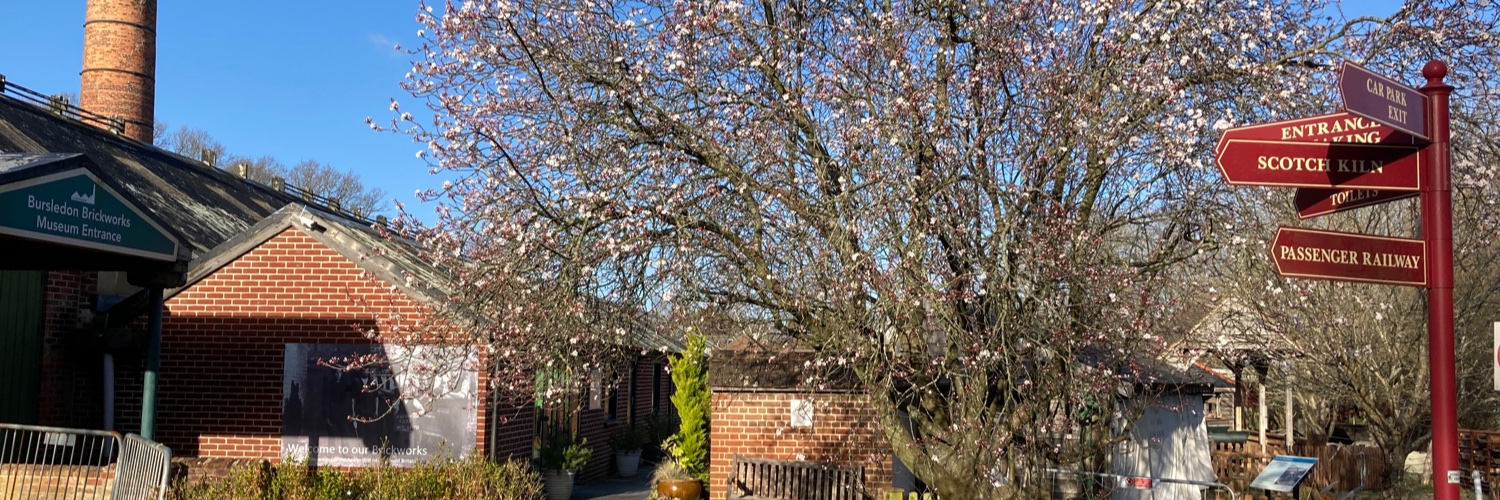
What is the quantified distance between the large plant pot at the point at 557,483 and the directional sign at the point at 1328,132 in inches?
529

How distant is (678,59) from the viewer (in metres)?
9.05

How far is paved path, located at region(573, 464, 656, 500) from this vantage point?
19344 mm

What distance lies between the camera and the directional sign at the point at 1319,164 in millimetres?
5875

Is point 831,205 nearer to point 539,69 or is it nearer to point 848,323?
point 848,323

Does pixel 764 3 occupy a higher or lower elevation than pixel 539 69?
higher

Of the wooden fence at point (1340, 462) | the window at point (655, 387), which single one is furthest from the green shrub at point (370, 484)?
the window at point (655, 387)

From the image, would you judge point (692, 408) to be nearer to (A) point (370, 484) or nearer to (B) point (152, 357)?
(A) point (370, 484)

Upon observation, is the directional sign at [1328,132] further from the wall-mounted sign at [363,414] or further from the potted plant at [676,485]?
the potted plant at [676,485]

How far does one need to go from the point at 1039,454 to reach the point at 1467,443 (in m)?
16.7

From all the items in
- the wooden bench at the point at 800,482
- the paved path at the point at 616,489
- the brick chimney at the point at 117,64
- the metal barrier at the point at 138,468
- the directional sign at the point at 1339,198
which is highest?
the brick chimney at the point at 117,64

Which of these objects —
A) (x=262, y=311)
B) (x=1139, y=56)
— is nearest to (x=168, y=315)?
(x=262, y=311)

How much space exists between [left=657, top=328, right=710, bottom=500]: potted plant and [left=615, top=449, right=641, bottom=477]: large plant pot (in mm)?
2103

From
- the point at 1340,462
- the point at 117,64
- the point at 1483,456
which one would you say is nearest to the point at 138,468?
the point at 1340,462

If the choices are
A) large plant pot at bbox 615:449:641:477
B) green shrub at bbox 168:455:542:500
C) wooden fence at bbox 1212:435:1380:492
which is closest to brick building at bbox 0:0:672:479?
green shrub at bbox 168:455:542:500
